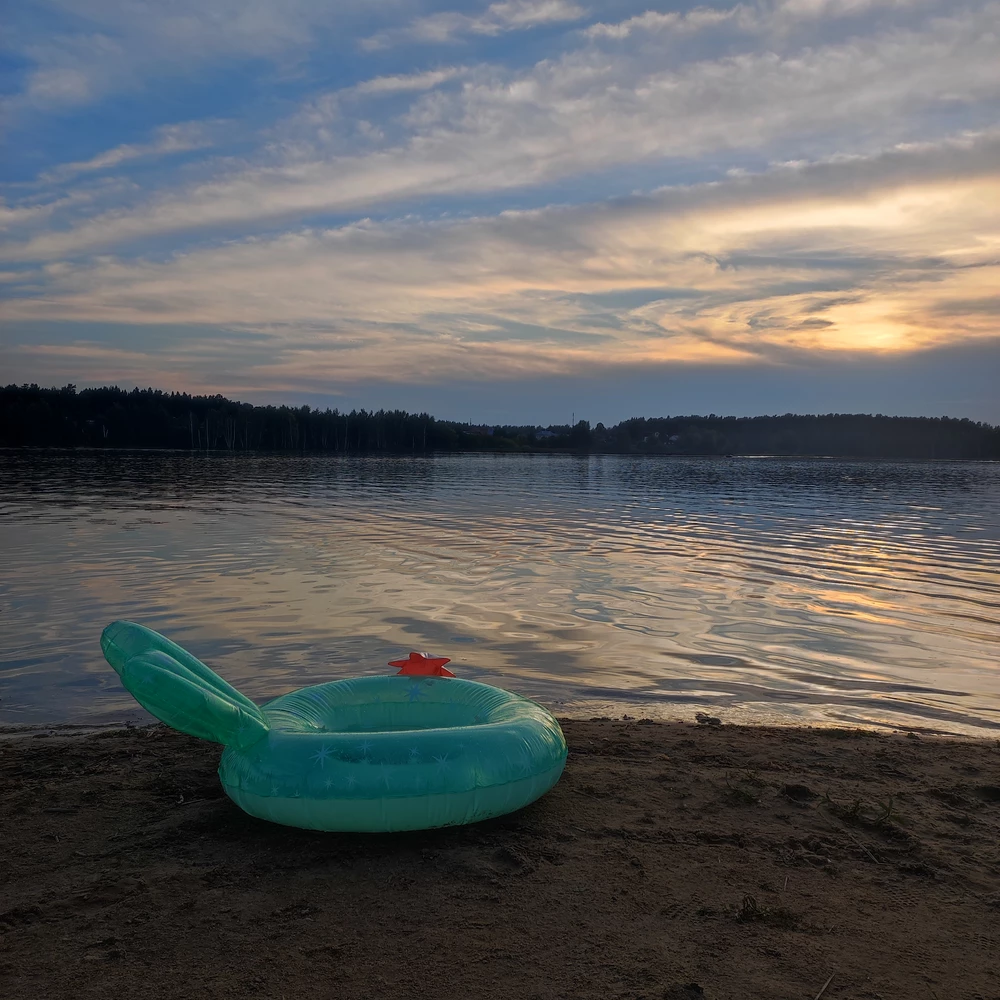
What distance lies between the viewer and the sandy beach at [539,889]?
3229 millimetres

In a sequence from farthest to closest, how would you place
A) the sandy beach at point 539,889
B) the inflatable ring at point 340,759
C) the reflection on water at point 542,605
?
the reflection on water at point 542,605 → the inflatable ring at point 340,759 → the sandy beach at point 539,889

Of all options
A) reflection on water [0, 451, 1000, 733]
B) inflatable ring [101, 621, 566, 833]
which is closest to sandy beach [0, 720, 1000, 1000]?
inflatable ring [101, 621, 566, 833]

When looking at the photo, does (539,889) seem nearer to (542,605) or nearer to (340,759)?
(340,759)

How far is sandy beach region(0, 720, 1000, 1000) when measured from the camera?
3229 mm

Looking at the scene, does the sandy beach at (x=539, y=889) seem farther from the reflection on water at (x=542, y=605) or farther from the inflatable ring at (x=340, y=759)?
the reflection on water at (x=542, y=605)

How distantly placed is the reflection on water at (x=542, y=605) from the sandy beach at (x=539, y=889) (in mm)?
1965

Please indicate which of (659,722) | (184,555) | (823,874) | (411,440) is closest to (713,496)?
(184,555)

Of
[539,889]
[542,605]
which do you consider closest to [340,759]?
[539,889]

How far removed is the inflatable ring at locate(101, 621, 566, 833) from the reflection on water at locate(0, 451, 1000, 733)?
8.18ft

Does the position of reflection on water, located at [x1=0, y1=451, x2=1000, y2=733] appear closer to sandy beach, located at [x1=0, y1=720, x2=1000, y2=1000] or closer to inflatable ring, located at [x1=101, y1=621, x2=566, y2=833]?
sandy beach, located at [x1=0, y1=720, x2=1000, y2=1000]

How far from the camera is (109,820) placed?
455 cm

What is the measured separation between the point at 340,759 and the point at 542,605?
23.6 ft

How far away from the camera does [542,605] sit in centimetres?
1146

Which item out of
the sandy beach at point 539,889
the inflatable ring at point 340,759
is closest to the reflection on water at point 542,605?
the sandy beach at point 539,889
